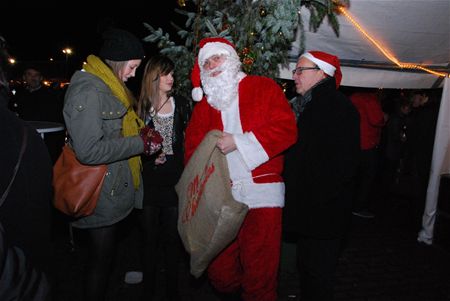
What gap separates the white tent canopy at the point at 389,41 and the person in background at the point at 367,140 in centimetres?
59

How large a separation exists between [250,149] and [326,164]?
1.89 ft

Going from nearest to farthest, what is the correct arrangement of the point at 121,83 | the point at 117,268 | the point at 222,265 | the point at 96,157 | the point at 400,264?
the point at 96,157 → the point at 121,83 → the point at 222,265 → the point at 117,268 → the point at 400,264

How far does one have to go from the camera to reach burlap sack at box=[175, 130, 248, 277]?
93.4 inches

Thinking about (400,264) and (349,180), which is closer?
(349,180)

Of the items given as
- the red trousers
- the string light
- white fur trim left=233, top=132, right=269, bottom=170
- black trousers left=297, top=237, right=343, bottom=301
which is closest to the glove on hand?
white fur trim left=233, top=132, right=269, bottom=170

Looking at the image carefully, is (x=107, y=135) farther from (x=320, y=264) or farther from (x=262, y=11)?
(x=262, y=11)

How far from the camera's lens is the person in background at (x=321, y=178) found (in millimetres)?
2582

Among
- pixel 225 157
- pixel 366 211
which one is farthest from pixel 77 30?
pixel 225 157

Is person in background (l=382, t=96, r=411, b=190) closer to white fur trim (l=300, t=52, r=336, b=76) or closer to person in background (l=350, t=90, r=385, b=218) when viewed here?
person in background (l=350, t=90, r=385, b=218)

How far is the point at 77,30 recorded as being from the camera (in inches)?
763

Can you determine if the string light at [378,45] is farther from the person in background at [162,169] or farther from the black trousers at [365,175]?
the person in background at [162,169]

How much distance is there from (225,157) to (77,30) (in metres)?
19.9

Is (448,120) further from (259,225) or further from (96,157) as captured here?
(96,157)

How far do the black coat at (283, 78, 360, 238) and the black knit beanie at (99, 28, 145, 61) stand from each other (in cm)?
138
